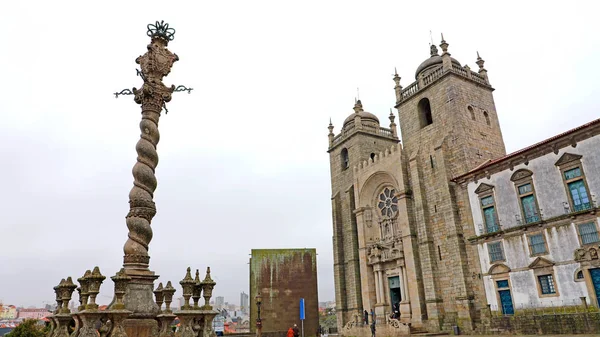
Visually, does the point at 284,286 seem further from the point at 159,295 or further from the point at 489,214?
the point at 159,295

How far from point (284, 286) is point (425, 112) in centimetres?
1690

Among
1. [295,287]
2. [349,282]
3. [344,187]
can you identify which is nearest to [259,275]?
[295,287]

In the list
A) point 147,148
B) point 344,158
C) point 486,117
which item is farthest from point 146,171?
point 344,158

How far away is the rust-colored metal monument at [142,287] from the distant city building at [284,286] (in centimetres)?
2003

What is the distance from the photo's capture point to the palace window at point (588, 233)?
54.6ft

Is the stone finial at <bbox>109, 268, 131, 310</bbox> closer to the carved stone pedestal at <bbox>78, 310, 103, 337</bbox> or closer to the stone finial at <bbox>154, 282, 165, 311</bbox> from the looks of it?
the carved stone pedestal at <bbox>78, 310, 103, 337</bbox>

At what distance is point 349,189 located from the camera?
107 feet

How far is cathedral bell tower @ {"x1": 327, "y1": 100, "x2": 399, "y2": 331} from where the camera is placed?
30250mm

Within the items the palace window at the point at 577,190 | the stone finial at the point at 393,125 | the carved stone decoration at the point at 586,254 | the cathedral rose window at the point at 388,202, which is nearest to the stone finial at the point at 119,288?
the carved stone decoration at the point at 586,254

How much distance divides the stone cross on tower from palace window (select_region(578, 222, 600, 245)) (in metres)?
17.3

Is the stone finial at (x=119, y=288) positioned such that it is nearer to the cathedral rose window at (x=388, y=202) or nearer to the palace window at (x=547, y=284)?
the palace window at (x=547, y=284)

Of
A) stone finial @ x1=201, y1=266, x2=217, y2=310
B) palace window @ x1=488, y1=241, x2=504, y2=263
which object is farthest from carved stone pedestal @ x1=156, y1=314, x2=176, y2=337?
palace window @ x1=488, y1=241, x2=504, y2=263

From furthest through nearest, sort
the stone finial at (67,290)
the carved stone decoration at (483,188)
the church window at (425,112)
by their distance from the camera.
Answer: the church window at (425,112)
the carved stone decoration at (483,188)
the stone finial at (67,290)

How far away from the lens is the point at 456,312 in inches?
854
